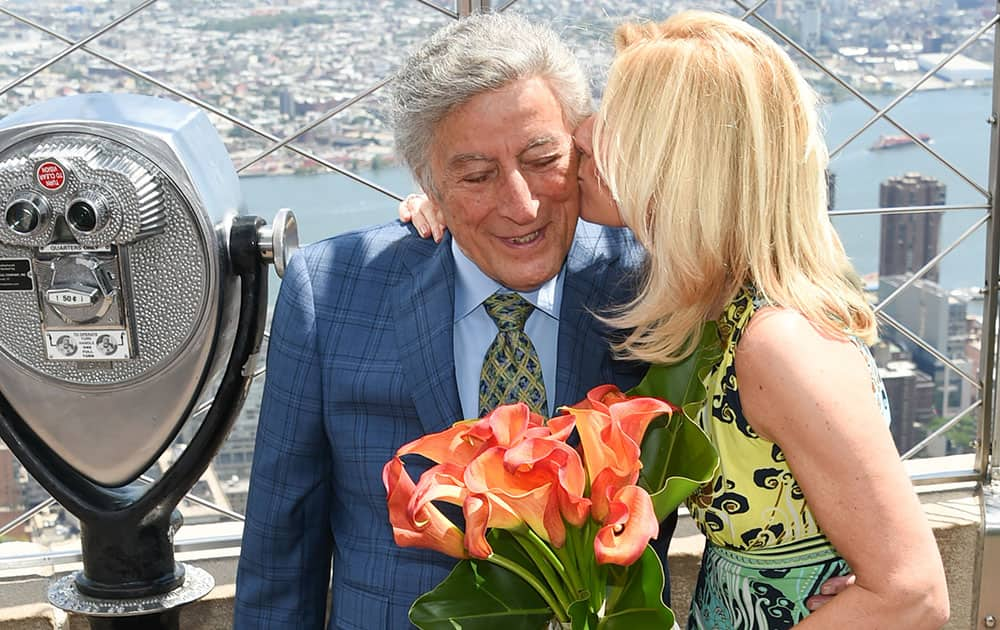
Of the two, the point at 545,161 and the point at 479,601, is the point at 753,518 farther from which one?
the point at 545,161

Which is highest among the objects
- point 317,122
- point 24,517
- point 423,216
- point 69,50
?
point 69,50

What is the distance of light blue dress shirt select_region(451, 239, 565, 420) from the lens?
136 cm

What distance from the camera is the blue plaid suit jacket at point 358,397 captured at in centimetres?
134

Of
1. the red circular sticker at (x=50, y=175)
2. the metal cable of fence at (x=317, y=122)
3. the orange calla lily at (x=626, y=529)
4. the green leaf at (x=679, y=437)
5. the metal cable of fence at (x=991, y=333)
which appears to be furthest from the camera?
the metal cable of fence at (x=991, y=333)

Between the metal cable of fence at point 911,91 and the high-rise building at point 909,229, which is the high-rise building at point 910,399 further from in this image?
the metal cable of fence at point 911,91

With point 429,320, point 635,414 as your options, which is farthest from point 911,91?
point 635,414

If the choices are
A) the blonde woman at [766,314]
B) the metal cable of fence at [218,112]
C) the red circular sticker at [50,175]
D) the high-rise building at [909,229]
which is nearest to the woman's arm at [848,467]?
the blonde woman at [766,314]

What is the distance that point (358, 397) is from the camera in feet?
4.41

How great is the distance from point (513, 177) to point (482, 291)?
152mm

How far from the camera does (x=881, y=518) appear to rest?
103 cm

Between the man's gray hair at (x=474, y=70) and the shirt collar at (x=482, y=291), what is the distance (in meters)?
0.11

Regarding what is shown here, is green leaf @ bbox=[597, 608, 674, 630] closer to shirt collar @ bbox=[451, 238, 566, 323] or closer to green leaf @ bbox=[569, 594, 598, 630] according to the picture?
green leaf @ bbox=[569, 594, 598, 630]

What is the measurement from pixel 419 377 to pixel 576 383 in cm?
17

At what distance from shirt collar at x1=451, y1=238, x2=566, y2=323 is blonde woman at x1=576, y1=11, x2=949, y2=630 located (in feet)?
0.69
